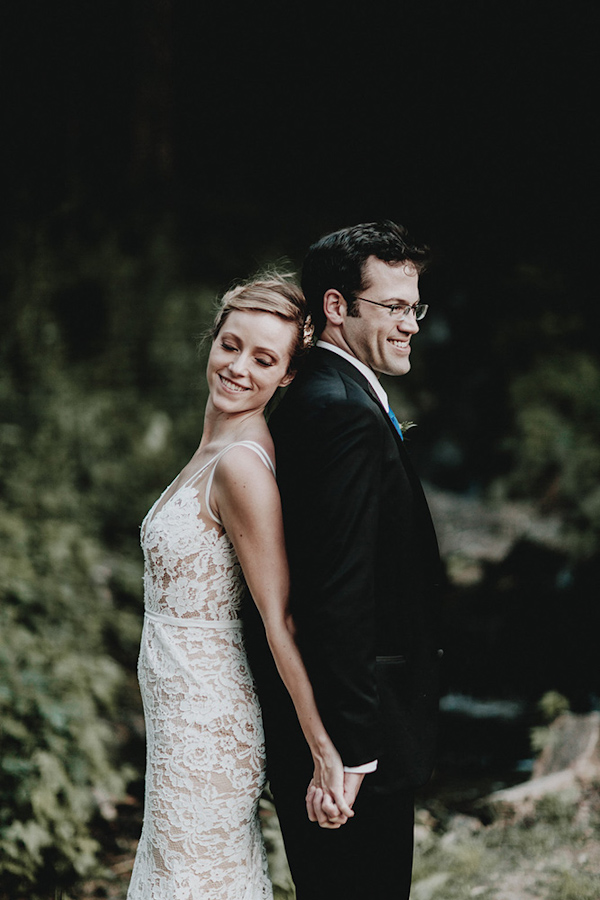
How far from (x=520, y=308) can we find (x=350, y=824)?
9128mm

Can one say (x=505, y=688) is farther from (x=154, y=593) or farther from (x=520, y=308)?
(x=520, y=308)

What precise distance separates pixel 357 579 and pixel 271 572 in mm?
221

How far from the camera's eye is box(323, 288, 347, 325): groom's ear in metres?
2.20

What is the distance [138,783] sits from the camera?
4.22 m

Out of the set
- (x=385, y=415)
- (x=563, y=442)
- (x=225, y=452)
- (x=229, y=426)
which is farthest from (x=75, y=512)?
(x=563, y=442)

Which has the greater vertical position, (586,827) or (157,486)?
(157,486)

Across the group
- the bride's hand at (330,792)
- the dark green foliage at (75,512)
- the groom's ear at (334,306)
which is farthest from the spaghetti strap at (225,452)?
the dark green foliage at (75,512)

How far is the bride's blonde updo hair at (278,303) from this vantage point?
218 cm

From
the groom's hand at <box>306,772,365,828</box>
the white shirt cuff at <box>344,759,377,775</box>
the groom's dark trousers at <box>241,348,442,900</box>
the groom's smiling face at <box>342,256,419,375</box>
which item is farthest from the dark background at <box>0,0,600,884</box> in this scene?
the groom's smiling face at <box>342,256,419,375</box>

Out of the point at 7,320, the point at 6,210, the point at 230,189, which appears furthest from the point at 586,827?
the point at 230,189

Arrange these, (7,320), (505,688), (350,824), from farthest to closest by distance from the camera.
Answer: (7,320) < (505,688) < (350,824)

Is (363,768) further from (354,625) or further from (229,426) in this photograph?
(229,426)

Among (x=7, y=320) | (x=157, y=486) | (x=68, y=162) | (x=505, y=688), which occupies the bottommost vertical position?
(x=505, y=688)

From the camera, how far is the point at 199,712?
7.07 ft
